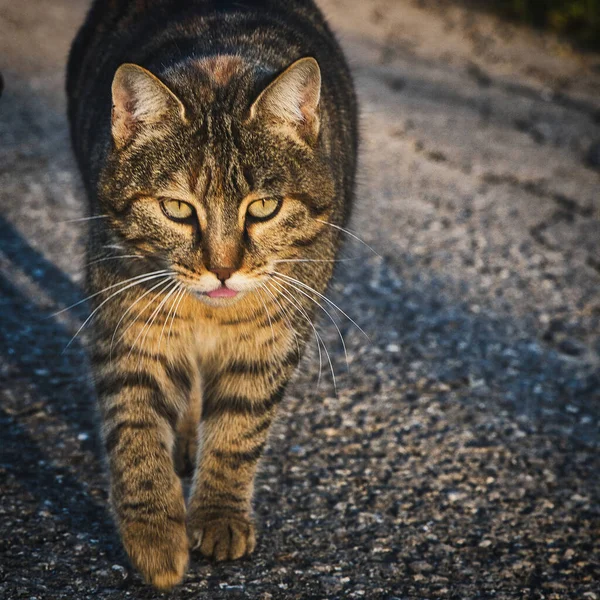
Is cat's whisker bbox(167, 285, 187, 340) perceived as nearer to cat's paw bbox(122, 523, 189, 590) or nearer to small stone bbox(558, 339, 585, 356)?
cat's paw bbox(122, 523, 189, 590)

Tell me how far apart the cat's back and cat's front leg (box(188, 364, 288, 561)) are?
0.82m

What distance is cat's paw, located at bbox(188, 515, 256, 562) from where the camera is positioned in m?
2.50

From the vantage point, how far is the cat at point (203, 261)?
236 cm

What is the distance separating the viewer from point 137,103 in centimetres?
237

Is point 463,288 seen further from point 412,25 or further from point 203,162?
point 412,25

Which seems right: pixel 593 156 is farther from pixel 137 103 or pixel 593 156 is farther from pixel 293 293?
pixel 137 103

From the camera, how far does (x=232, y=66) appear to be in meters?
2.53

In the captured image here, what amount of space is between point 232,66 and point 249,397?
94cm

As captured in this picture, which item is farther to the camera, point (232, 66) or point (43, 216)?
point (43, 216)

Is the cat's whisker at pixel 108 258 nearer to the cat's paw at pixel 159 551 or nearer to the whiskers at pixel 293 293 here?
the whiskers at pixel 293 293

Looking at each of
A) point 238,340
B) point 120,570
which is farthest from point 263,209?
point 120,570

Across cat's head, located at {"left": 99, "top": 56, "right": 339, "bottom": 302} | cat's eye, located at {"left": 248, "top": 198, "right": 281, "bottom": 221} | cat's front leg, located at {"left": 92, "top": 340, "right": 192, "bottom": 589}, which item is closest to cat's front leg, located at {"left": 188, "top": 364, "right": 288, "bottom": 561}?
cat's front leg, located at {"left": 92, "top": 340, "right": 192, "bottom": 589}

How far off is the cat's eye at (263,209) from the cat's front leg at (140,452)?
19.4 inches

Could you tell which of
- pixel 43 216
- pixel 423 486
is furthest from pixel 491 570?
pixel 43 216
